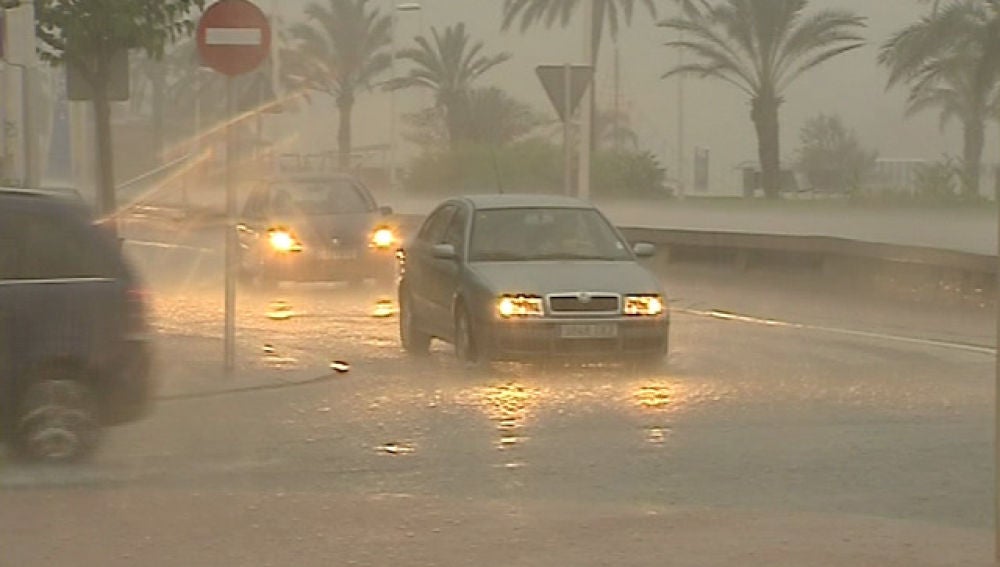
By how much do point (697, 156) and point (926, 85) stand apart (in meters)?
14.7

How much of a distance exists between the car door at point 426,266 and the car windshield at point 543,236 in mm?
613

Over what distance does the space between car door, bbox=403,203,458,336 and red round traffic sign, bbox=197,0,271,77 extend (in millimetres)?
2870

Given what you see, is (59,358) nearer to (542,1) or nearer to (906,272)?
(906,272)

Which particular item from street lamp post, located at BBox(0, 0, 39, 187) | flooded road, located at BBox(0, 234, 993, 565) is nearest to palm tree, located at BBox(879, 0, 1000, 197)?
flooded road, located at BBox(0, 234, 993, 565)

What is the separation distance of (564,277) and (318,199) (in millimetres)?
11876

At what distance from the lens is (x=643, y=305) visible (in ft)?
52.9

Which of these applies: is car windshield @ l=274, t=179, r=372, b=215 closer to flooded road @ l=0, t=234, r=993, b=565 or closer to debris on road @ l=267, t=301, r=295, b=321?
debris on road @ l=267, t=301, r=295, b=321

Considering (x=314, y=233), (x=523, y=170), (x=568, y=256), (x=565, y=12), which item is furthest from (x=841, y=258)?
(x=523, y=170)

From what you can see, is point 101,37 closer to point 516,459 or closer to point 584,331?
point 584,331

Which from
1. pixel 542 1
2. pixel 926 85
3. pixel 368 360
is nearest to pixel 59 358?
pixel 368 360

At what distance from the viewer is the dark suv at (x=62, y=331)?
1087cm

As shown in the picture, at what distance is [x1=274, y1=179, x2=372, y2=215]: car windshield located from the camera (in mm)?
27516

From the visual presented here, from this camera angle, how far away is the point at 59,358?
11.0 meters

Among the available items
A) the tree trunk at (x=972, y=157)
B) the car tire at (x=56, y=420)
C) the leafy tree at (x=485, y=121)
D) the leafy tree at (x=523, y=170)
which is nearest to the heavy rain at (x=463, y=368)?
the car tire at (x=56, y=420)
